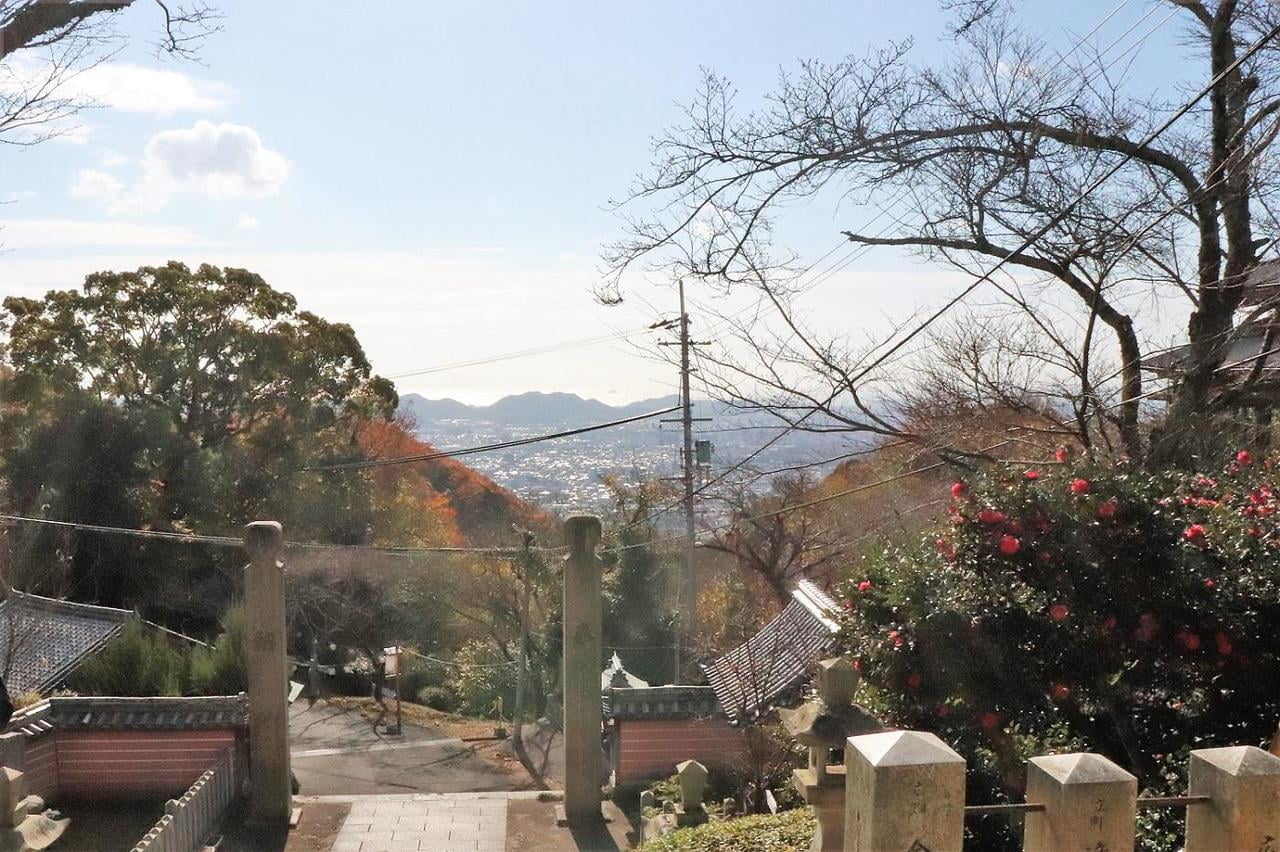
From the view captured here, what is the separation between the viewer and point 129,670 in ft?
38.7

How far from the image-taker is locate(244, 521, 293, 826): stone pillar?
30.7ft

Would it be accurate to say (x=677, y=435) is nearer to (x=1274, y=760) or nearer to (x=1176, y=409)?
(x=1176, y=409)

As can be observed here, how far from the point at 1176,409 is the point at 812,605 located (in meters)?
6.11

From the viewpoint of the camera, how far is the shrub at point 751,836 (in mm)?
5859

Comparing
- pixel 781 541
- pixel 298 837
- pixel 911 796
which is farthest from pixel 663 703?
pixel 911 796

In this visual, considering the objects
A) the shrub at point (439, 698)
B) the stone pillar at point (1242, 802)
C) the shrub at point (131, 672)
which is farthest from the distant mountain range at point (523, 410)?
the stone pillar at point (1242, 802)

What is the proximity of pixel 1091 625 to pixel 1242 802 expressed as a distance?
260cm

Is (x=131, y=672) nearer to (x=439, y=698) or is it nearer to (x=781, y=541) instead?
(x=439, y=698)

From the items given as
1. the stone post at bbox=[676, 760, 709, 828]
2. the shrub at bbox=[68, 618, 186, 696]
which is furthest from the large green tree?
the stone post at bbox=[676, 760, 709, 828]

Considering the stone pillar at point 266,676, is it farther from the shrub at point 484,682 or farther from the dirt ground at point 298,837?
the shrub at point 484,682

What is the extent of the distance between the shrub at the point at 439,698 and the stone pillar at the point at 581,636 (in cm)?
1299

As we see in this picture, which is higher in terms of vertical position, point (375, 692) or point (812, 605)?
point (812, 605)

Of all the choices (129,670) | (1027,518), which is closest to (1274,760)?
(1027,518)

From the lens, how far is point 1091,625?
4.99m
